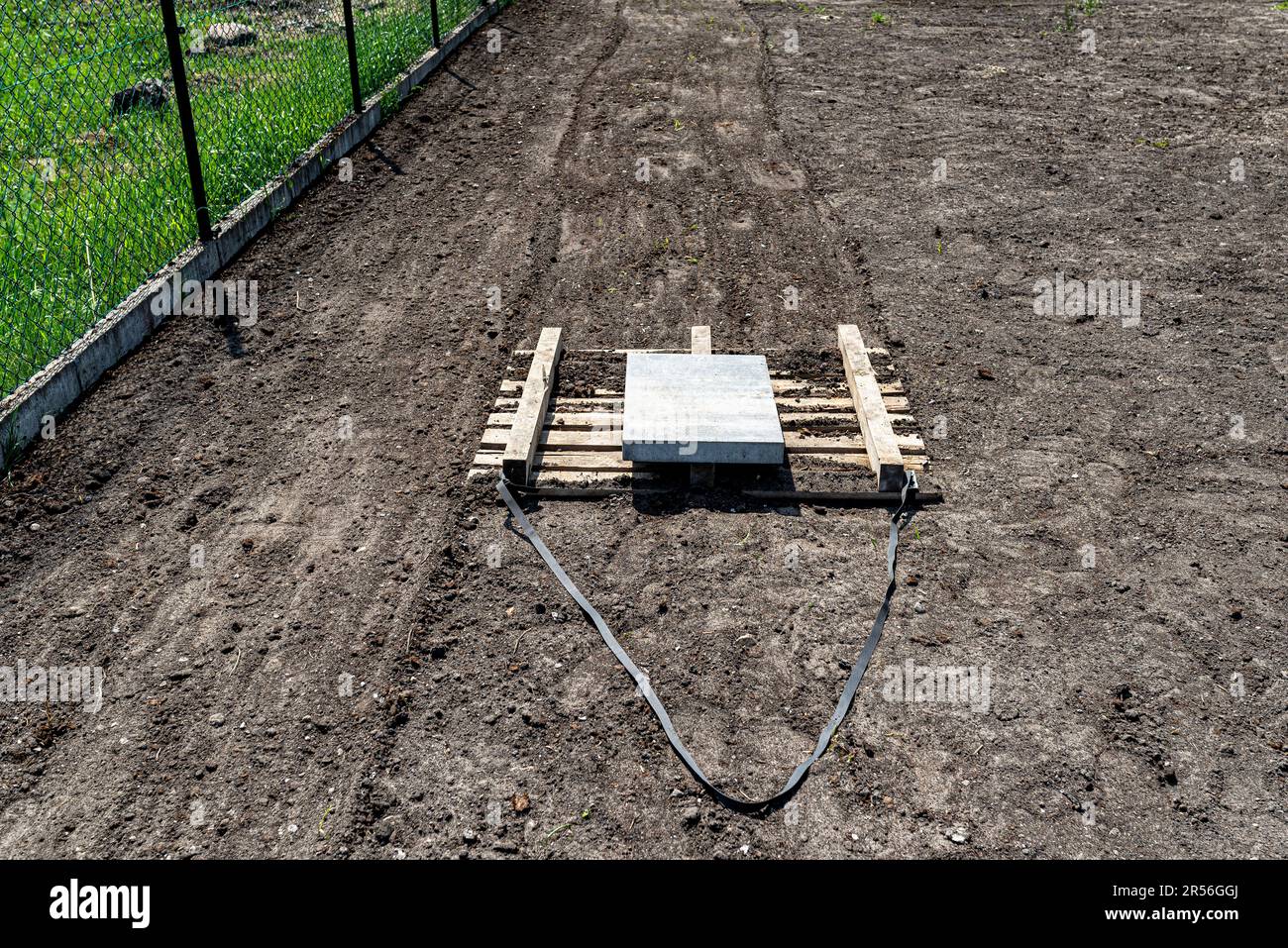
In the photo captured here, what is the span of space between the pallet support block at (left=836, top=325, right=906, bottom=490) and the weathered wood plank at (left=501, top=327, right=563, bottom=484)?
1.82 m

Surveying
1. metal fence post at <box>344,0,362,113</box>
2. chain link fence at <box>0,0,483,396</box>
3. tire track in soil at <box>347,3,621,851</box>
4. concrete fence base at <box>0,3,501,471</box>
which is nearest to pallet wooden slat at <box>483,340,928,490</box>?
tire track in soil at <box>347,3,621,851</box>

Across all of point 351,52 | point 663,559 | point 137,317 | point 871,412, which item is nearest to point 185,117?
point 137,317

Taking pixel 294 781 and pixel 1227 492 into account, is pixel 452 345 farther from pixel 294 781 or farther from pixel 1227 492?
pixel 1227 492

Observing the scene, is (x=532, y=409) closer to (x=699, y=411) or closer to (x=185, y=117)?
(x=699, y=411)

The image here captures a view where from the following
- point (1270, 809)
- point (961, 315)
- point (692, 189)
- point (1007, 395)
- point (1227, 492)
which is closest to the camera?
point (1270, 809)

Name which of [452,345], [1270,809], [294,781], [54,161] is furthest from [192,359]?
[1270,809]

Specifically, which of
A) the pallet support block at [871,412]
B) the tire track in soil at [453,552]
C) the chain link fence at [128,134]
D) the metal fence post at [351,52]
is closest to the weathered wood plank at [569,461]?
the tire track in soil at [453,552]

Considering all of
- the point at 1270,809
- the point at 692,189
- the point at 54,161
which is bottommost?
the point at 1270,809

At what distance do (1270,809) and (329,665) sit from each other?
3527 mm

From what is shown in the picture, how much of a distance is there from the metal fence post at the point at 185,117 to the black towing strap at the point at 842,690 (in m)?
3.58

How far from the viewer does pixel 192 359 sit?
6.20 metres

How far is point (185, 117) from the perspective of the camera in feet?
22.8

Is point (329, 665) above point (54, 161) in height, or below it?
below

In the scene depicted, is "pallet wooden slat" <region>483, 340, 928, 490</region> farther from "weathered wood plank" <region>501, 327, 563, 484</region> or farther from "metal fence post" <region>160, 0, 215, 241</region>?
"metal fence post" <region>160, 0, 215, 241</region>
